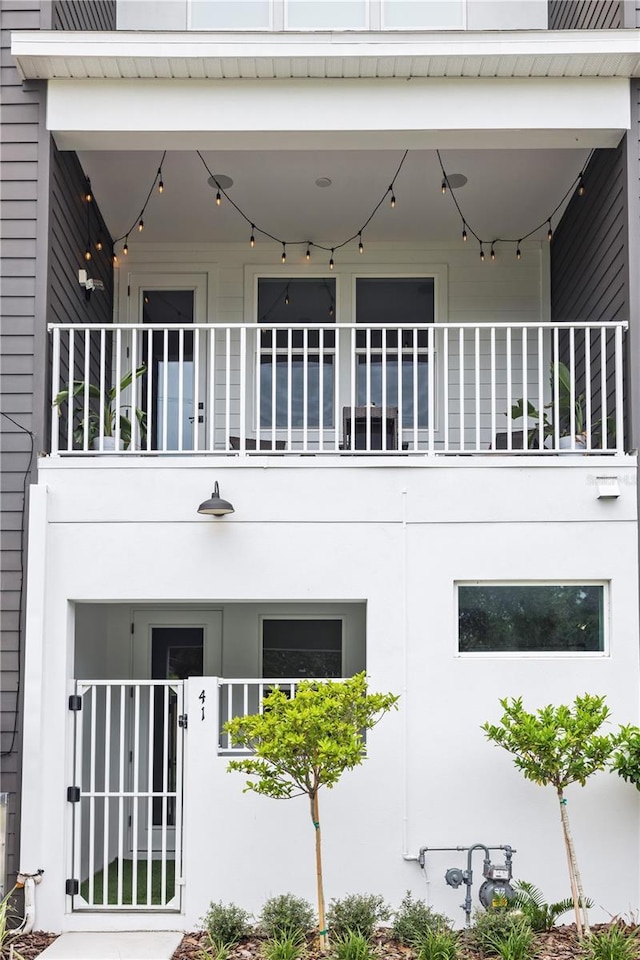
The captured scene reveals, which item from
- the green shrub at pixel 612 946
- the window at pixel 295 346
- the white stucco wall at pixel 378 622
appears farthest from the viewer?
the window at pixel 295 346

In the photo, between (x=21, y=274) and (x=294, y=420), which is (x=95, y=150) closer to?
(x=21, y=274)

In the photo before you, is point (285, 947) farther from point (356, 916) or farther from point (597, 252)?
point (597, 252)

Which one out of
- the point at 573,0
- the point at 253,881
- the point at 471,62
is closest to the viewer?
the point at 253,881

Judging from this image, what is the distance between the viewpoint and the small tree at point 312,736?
4.51m

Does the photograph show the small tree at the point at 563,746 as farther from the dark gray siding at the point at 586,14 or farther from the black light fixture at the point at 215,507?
the dark gray siding at the point at 586,14

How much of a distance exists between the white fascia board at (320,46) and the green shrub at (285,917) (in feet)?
16.5

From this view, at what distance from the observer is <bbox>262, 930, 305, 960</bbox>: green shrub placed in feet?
14.9

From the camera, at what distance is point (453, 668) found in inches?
211

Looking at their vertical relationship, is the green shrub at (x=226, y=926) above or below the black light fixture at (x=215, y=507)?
below

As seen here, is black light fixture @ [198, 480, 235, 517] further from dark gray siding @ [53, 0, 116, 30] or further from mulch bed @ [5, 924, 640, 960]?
dark gray siding @ [53, 0, 116, 30]

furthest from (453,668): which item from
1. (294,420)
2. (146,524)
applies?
(294,420)

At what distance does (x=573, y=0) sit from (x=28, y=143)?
13.8 ft

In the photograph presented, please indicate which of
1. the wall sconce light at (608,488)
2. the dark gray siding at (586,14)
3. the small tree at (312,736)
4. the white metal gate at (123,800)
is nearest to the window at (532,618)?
the wall sconce light at (608,488)

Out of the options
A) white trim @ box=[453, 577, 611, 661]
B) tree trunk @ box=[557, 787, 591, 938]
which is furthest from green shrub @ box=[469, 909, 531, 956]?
white trim @ box=[453, 577, 611, 661]
